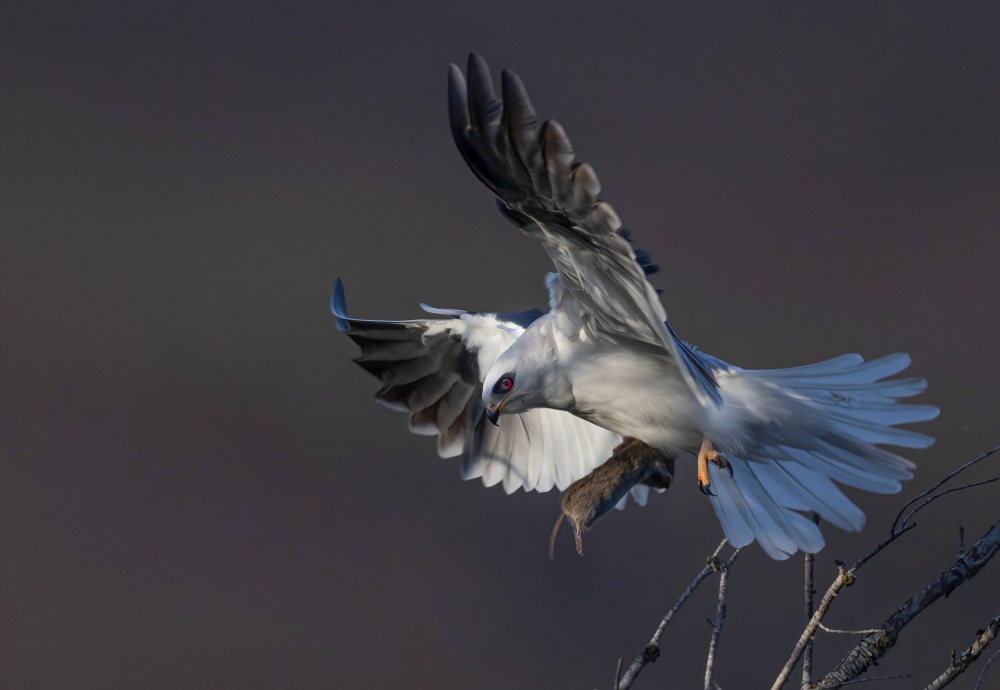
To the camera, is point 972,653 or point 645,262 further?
point 645,262

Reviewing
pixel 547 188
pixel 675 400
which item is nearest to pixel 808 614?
pixel 675 400

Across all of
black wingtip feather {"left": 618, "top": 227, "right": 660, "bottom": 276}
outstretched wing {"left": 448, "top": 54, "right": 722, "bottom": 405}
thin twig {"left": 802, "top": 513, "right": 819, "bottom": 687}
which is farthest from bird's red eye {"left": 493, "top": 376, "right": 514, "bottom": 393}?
thin twig {"left": 802, "top": 513, "right": 819, "bottom": 687}

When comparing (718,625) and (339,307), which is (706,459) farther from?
(339,307)

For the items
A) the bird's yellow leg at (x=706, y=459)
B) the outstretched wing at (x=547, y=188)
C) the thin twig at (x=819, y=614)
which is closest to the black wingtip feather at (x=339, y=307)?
the outstretched wing at (x=547, y=188)

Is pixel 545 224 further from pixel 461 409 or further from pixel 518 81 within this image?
pixel 461 409

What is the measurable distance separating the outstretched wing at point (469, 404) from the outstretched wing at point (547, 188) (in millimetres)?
549

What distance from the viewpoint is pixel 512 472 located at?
1710 mm

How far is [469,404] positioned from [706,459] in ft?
1.80

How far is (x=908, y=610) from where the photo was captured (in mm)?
981

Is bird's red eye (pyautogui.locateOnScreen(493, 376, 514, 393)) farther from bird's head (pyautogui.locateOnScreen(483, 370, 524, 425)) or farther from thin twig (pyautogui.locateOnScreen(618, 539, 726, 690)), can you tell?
thin twig (pyautogui.locateOnScreen(618, 539, 726, 690))

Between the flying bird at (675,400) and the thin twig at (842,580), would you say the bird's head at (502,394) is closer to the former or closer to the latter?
the flying bird at (675,400)

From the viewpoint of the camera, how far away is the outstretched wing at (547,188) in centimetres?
80

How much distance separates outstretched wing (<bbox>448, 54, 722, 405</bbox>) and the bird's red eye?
220 millimetres

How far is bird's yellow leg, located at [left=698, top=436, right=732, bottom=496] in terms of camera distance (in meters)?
1.27
